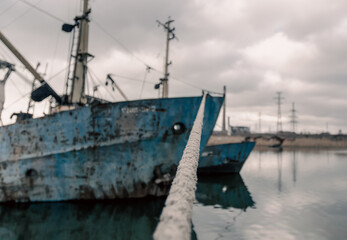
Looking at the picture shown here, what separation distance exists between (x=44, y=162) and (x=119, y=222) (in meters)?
3.37

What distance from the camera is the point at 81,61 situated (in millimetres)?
10406

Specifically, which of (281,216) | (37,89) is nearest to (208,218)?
(281,216)

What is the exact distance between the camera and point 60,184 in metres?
7.29

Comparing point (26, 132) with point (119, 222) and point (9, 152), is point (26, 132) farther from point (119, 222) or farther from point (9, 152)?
point (119, 222)

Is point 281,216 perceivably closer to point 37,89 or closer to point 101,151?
point 101,151

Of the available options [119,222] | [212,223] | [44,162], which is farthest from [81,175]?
[212,223]

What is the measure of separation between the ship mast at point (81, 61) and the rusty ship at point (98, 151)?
298 cm

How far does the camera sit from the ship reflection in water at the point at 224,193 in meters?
8.45

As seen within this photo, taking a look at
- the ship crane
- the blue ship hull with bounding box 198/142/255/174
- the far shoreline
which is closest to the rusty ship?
the ship crane

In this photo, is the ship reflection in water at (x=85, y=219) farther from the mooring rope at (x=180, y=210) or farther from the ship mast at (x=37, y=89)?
the mooring rope at (x=180, y=210)

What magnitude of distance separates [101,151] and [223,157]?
915cm

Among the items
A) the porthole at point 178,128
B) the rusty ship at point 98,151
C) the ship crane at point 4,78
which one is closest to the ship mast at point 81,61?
the rusty ship at point 98,151

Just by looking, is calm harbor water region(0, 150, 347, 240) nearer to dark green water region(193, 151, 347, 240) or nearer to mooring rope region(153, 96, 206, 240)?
dark green water region(193, 151, 347, 240)

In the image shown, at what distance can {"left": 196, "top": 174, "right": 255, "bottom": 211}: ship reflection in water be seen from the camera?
27.7 feet
